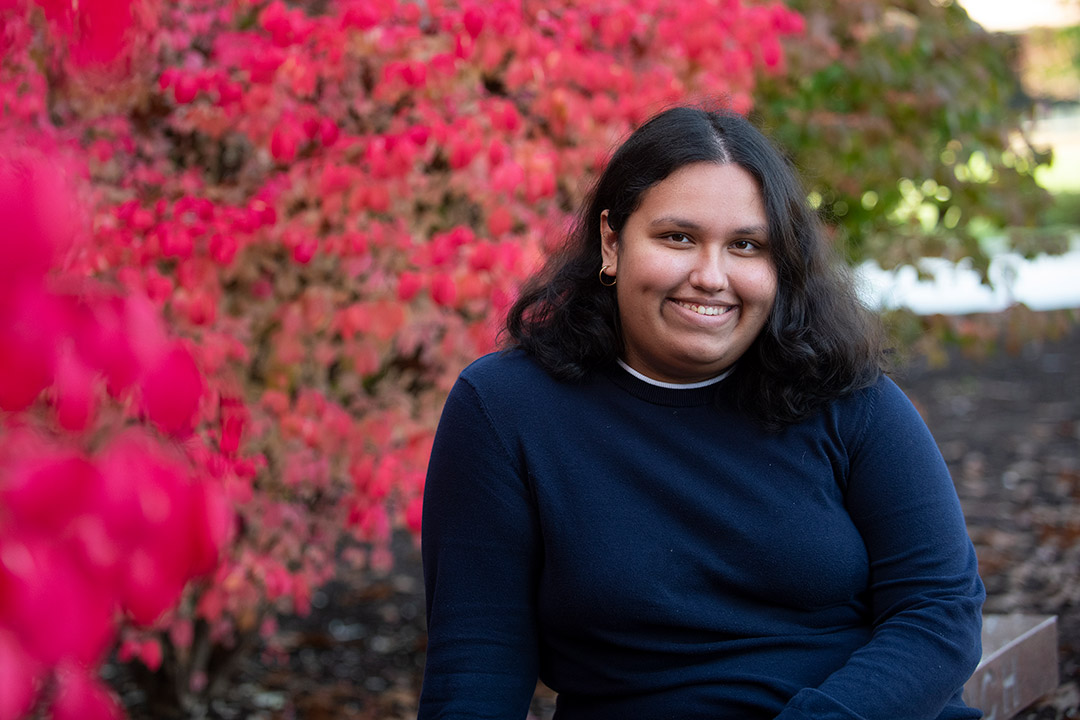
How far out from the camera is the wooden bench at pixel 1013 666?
2336mm

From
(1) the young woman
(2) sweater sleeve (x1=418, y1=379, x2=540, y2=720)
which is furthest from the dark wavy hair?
(2) sweater sleeve (x1=418, y1=379, x2=540, y2=720)

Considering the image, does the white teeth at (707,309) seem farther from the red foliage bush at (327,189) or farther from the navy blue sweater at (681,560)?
the red foliage bush at (327,189)

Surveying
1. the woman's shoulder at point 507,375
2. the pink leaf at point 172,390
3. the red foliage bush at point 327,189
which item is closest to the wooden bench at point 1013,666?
the woman's shoulder at point 507,375

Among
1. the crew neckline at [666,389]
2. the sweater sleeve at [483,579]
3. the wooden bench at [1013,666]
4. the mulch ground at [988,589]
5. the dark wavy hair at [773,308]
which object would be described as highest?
the dark wavy hair at [773,308]

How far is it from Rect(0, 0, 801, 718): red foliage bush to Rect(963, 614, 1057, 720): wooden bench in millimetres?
1492

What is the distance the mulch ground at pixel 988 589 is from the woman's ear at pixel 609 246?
70 cm

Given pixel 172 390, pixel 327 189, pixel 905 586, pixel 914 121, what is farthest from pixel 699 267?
pixel 914 121

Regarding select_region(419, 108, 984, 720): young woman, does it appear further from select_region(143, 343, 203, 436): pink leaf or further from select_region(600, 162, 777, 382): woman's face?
select_region(143, 343, 203, 436): pink leaf

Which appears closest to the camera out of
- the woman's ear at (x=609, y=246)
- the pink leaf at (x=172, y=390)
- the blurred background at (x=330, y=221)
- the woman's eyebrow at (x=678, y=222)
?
the pink leaf at (x=172, y=390)

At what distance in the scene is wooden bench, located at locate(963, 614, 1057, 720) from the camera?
2336 mm

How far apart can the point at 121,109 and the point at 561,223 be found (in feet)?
4.43

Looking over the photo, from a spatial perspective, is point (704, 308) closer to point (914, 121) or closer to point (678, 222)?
point (678, 222)

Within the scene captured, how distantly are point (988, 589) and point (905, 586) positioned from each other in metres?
2.92

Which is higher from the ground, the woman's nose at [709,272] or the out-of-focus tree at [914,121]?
the out-of-focus tree at [914,121]
